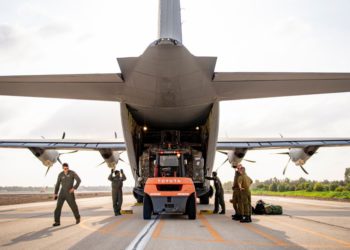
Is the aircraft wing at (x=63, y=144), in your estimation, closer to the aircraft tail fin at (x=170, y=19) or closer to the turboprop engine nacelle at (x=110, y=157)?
the turboprop engine nacelle at (x=110, y=157)

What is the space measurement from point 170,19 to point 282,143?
14.4 m

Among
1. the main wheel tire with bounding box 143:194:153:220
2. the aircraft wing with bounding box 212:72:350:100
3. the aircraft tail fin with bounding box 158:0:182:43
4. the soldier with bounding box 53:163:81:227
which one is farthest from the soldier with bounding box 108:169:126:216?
the aircraft tail fin with bounding box 158:0:182:43

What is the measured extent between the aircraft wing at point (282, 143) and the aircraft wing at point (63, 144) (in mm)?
7089

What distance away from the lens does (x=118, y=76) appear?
925 centimetres

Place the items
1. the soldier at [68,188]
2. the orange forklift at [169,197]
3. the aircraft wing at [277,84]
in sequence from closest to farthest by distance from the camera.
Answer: the aircraft wing at [277,84]
the soldier at [68,188]
the orange forklift at [169,197]

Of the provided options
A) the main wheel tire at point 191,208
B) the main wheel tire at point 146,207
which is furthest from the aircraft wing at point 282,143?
the main wheel tire at point 146,207

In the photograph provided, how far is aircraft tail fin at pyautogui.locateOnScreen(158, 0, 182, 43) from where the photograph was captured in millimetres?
8664

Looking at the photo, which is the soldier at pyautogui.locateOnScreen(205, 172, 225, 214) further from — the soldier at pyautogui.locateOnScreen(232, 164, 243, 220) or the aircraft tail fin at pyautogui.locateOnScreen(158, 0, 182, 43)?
the aircraft tail fin at pyautogui.locateOnScreen(158, 0, 182, 43)

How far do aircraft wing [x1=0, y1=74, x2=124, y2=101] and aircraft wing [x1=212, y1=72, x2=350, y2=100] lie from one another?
3.17 meters

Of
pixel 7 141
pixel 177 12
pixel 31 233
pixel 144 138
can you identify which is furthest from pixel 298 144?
pixel 7 141

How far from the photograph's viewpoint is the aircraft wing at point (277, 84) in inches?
315

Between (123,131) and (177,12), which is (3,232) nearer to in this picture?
(123,131)

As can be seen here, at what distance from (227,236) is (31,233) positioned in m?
4.19

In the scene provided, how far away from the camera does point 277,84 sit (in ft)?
29.0
